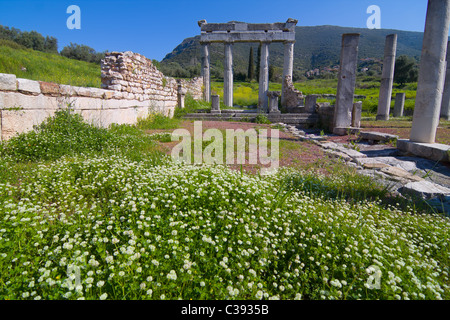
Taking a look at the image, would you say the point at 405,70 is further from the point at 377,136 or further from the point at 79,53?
the point at 79,53

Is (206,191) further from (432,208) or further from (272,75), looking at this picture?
(272,75)

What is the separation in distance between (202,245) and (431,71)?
8412 millimetres

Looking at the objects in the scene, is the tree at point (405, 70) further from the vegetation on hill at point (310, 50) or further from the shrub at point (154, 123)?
the shrub at point (154, 123)

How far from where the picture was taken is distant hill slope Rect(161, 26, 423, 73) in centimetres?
8969

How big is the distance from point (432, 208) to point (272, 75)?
52.2 metres

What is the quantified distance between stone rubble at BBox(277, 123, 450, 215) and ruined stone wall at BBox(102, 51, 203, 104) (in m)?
7.60

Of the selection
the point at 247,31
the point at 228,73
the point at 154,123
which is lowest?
the point at 154,123

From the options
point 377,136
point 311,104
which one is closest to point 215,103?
point 311,104

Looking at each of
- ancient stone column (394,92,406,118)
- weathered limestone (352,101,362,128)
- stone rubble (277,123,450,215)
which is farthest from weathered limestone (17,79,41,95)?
ancient stone column (394,92,406,118)

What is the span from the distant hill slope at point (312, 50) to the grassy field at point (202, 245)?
6927cm

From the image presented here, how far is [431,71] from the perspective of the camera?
6.98 m

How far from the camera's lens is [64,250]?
2174 mm

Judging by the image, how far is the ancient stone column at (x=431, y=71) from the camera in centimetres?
672
